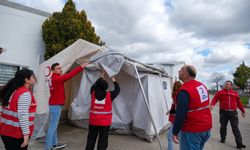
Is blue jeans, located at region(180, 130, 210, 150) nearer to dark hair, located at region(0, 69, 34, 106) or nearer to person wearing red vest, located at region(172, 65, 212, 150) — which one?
person wearing red vest, located at region(172, 65, 212, 150)

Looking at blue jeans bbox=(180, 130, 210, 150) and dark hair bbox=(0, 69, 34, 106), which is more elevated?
dark hair bbox=(0, 69, 34, 106)

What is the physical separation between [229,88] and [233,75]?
1668 inches

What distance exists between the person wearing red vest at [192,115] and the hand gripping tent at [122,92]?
1779 millimetres

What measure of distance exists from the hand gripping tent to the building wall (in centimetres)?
282

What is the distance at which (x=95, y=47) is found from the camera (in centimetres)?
498

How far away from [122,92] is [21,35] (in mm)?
5038

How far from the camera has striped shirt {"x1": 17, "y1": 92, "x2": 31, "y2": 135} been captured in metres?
2.31

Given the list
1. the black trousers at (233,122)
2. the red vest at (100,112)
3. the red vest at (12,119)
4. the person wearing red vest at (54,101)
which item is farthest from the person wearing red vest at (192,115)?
the black trousers at (233,122)

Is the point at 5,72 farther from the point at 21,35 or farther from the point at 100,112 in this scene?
the point at 100,112

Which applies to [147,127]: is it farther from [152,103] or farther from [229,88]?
[229,88]

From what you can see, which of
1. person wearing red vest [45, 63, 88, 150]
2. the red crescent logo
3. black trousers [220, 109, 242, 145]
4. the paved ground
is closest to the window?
the paved ground

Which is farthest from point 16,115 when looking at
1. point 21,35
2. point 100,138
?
point 21,35

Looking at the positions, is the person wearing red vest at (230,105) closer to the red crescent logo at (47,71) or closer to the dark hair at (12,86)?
the red crescent logo at (47,71)

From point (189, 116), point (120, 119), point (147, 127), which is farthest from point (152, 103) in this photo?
point (189, 116)
